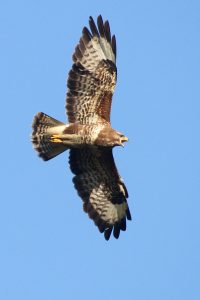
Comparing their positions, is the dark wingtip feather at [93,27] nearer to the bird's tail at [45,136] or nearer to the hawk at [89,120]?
the hawk at [89,120]

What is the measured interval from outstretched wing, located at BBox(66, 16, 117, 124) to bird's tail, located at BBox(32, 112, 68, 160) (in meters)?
0.36

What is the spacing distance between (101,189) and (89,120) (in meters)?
1.49

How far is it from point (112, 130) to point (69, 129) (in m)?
0.77

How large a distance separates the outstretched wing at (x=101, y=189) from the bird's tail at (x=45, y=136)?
33 centimetres

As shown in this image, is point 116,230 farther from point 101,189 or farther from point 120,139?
point 120,139

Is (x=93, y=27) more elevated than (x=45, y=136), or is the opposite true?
(x=93, y=27)

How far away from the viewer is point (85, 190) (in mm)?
15375

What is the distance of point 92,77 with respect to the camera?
48.2 feet

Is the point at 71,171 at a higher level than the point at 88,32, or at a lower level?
lower

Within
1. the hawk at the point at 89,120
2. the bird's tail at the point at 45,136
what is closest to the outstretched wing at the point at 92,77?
the hawk at the point at 89,120

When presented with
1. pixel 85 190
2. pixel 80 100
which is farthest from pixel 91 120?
pixel 85 190

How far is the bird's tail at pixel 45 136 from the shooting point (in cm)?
1472

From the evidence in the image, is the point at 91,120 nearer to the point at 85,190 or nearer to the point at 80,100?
the point at 80,100

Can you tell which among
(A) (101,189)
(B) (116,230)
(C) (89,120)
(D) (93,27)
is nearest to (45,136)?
(C) (89,120)
